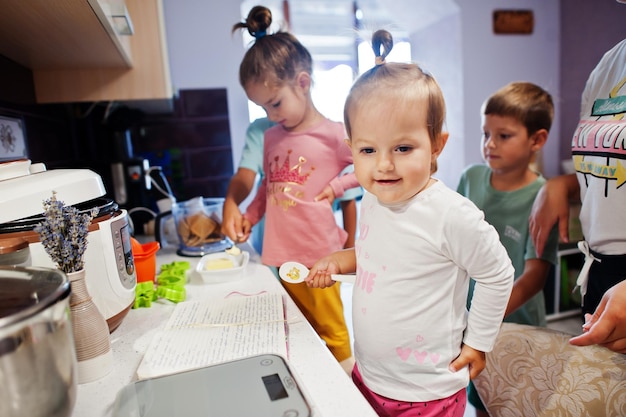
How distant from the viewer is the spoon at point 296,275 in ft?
2.50

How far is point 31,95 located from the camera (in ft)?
4.24

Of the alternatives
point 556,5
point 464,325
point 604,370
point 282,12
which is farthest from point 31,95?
point 556,5

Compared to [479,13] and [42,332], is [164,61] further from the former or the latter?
[479,13]

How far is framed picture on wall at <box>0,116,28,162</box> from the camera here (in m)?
0.95

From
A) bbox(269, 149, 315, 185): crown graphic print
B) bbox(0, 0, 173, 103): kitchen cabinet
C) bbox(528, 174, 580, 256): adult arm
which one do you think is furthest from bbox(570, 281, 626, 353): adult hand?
bbox(0, 0, 173, 103): kitchen cabinet

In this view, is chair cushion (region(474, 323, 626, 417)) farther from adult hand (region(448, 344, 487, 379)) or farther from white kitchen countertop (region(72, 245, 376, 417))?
white kitchen countertop (region(72, 245, 376, 417))

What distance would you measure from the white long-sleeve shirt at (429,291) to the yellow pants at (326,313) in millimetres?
438

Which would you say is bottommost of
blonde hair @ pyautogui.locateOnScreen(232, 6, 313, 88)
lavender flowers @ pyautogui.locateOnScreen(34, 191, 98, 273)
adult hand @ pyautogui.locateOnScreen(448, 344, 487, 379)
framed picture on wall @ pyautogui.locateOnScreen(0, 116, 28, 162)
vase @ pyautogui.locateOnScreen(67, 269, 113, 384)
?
adult hand @ pyautogui.locateOnScreen(448, 344, 487, 379)

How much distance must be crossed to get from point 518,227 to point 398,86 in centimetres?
74

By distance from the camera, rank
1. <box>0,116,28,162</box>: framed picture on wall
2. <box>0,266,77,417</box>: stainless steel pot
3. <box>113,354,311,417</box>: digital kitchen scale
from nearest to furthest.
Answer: <box>0,266,77,417</box>: stainless steel pot
<box>113,354,311,417</box>: digital kitchen scale
<box>0,116,28,162</box>: framed picture on wall

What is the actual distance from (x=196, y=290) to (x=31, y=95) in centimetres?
87

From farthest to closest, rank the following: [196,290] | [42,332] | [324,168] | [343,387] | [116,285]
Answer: [324,168]
[196,290]
[116,285]
[343,387]
[42,332]

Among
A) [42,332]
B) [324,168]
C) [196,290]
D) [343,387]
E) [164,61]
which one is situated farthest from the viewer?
[164,61]

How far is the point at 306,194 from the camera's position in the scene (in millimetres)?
1142
